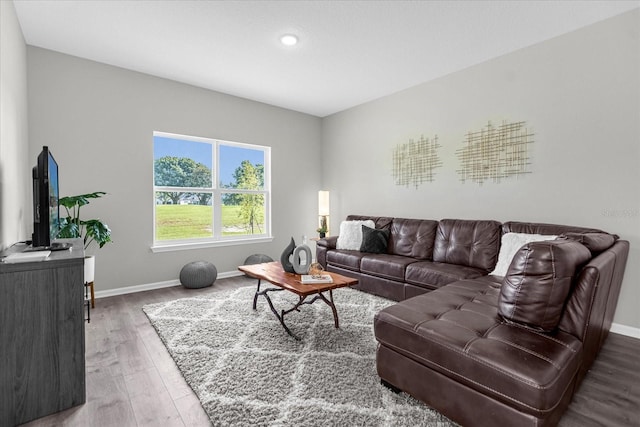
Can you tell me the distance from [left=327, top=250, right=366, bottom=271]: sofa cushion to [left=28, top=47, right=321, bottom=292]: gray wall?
140 cm

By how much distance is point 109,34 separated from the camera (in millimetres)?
2938

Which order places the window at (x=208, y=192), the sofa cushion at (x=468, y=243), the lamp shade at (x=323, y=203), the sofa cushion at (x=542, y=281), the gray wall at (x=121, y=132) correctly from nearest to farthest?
the sofa cushion at (x=542, y=281), the sofa cushion at (x=468, y=243), the gray wall at (x=121, y=132), the window at (x=208, y=192), the lamp shade at (x=323, y=203)

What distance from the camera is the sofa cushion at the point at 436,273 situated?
9.62 feet

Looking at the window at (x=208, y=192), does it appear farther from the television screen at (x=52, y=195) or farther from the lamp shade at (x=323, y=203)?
the television screen at (x=52, y=195)

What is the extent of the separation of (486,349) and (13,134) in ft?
11.9

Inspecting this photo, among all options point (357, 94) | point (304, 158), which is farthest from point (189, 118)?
point (357, 94)

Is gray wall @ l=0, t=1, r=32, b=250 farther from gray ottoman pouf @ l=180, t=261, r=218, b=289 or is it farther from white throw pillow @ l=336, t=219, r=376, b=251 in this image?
white throw pillow @ l=336, t=219, r=376, b=251

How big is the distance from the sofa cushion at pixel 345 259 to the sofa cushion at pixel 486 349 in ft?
6.05

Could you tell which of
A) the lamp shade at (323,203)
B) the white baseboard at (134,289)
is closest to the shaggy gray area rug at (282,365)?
the white baseboard at (134,289)

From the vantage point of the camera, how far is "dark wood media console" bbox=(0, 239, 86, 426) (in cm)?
154

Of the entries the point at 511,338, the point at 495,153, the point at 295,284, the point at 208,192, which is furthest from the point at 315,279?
the point at 208,192

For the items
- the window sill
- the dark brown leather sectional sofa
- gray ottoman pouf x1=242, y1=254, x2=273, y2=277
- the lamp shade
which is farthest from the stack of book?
the lamp shade

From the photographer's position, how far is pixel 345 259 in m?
3.96

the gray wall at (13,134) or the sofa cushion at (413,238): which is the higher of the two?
the gray wall at (13,134)
